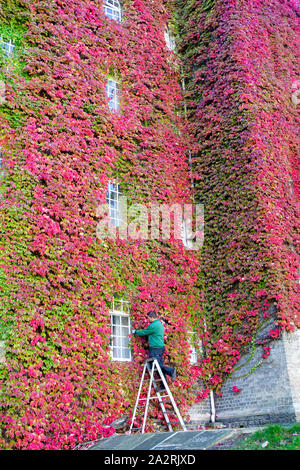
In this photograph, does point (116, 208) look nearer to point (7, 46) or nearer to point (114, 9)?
point (7, 46)

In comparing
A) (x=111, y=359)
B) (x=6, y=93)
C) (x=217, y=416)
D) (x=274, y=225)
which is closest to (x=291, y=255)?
(x=274, y=225)

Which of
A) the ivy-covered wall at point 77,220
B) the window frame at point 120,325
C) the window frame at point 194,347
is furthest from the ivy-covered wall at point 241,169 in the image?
the window frame at point 120,325

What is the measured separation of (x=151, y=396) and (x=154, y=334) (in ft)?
4.46

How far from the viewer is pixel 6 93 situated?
32.2ft

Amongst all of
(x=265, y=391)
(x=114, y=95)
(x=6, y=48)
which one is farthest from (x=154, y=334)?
(x=6, y=48)

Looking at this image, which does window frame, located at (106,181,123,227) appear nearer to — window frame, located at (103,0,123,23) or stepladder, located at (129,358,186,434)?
stepladder, located at (129,358,186,434)

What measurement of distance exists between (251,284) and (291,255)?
1.36 meters

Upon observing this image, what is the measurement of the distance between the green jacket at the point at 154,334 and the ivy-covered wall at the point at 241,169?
2.31 metres

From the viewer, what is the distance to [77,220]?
996 centimetres

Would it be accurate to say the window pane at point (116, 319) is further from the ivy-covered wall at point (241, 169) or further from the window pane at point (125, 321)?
the ivy-covered wall at point (241, 169)

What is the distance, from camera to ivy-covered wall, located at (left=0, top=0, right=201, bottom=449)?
27.2ft

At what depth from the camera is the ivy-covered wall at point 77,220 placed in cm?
830

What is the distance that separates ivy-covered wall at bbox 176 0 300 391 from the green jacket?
7.58 ft

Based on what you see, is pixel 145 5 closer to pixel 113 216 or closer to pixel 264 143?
pixel 264 143
